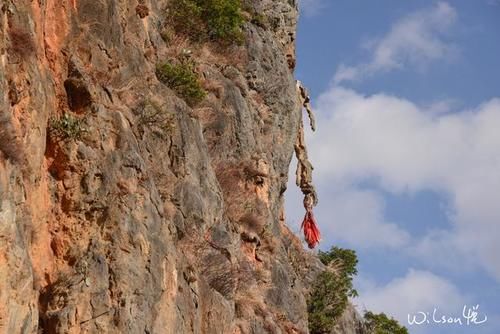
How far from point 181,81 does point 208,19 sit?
5786mm

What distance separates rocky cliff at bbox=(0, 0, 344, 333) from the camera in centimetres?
1325

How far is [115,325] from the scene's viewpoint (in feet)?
44.5

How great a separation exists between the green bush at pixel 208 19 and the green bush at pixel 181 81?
12.8 ft

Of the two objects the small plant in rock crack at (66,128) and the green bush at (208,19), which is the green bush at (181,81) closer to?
the green bush at (208,19)

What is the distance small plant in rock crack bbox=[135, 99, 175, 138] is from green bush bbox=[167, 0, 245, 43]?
795cm

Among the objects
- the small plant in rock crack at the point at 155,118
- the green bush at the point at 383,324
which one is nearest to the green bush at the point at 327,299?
A: the green bush at the point at 383,324

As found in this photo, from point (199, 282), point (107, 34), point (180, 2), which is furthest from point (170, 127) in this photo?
point (180, 2)

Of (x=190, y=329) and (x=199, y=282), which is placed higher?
(x=199, y=282)

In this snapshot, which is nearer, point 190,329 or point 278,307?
point 190,329

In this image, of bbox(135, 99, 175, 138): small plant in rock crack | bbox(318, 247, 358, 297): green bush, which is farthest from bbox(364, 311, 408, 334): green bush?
bbox(135, 99, 175, 138): small plant in rock crack

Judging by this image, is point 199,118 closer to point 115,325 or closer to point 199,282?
point 199,282

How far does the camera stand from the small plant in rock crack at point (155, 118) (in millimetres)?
18359

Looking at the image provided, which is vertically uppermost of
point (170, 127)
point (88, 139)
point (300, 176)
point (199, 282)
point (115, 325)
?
point (300, 176)

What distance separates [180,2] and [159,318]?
14.2m
